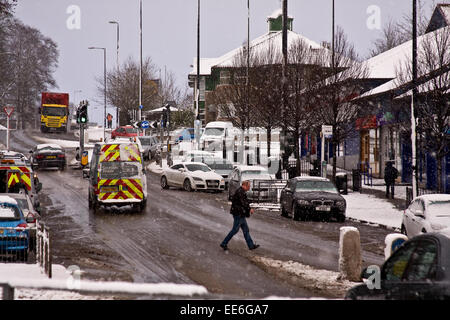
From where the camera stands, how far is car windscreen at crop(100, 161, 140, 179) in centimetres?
2628

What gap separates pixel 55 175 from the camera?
44.0 m

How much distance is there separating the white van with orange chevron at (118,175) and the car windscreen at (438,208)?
11322 mm

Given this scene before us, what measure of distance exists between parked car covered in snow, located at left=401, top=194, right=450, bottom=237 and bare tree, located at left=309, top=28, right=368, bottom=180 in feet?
51.0

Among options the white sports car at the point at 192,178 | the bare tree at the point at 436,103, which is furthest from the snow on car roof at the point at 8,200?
the white sports car at the point at 192,178

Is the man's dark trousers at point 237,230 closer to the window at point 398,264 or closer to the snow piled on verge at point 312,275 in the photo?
the snow piled on verge at point 312,275

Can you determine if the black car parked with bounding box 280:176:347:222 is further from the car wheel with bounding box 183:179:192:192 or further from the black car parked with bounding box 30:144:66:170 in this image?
the black car parked with bounding box 30:144:66:170

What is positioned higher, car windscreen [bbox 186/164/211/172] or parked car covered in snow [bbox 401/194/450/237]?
car windscreen [bbox 186/164/211/172]

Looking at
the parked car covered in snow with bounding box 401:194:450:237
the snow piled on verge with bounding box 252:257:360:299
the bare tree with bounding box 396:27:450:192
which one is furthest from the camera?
the bare tree with bounding box 396:27:450:192

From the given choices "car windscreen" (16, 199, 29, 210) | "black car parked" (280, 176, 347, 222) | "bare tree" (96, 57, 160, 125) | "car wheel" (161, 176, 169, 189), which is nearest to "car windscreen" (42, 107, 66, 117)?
"bare tree" (96, 57, 160, 125)

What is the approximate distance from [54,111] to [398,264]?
70455 millimetres

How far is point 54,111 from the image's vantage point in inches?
2977

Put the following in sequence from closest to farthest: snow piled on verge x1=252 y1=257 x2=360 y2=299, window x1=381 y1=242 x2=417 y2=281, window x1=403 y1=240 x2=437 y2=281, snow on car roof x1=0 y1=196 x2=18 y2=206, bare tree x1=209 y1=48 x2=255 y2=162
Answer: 1. window x1=403 y1=240 x2=437 y2=281
2. window x1=381 y1=242 x2=417 y2=281
3. snow piled on verge x1=252 y1=257 x2=360 y2=299
4. snow on car roof x1=0 y1=196 x2=18 y2=206
5. bare tree x1=209 y1=48 x2=255 y2=162

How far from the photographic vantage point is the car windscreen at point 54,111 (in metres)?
74.6
